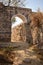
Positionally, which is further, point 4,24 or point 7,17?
point 7,17

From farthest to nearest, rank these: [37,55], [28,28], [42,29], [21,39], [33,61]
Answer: [21,39] < [28,28] < [42,29] < [37,55] < [33,61]

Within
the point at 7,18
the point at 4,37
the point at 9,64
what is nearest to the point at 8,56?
the point at 9,64

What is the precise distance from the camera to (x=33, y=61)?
10.3 meters

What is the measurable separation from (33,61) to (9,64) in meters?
1.65

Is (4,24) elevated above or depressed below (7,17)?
below

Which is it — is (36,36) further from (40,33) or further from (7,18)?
(7,18)

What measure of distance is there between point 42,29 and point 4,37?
11.1ft

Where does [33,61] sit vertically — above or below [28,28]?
below

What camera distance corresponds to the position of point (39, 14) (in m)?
14.8

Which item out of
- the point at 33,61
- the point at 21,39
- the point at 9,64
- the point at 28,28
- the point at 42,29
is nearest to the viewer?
the point at 9,64

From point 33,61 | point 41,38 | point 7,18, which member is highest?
point 7,18

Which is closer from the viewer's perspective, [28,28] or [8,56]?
[8,56]

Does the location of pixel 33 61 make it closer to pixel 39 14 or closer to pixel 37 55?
pixel 37 55

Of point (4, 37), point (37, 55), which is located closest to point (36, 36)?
point (4, 37)
